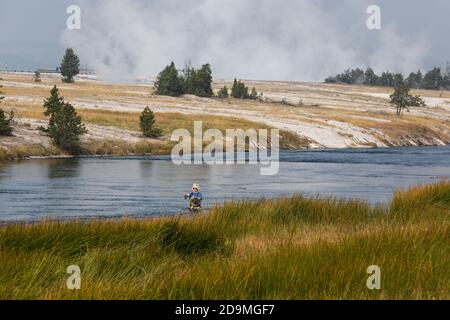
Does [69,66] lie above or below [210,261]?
above

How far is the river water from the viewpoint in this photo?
35.5 meters

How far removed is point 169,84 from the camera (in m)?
148

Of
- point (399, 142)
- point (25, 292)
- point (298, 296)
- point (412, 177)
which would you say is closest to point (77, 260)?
point (25, 292)

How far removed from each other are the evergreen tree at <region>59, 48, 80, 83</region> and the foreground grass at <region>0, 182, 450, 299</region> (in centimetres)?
16136

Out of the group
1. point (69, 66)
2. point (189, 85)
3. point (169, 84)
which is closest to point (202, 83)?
point (189, 85)

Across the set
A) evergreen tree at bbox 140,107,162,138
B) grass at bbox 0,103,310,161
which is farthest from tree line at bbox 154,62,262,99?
evergreen tree at bbox 140,107,162,138

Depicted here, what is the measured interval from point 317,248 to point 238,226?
697cm

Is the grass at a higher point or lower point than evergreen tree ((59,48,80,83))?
lower

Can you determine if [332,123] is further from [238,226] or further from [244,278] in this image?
[244,278]

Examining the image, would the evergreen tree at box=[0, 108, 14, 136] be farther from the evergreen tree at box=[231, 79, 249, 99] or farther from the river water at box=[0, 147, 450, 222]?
the evergreen tree at box=[231, 79, 249, 99]

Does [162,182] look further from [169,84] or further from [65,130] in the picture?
[169,84]

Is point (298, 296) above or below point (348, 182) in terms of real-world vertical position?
above

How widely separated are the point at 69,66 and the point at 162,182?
437ft

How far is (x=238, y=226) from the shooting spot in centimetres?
2041
